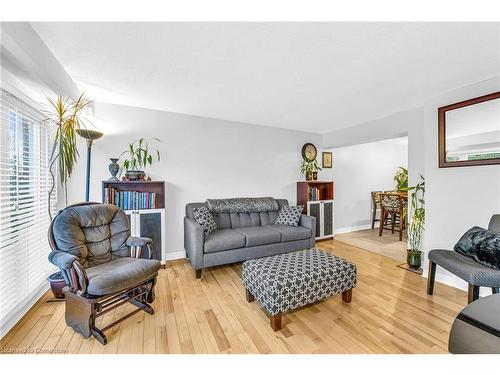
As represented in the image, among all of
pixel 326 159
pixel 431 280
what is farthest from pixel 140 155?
pixel 431 280

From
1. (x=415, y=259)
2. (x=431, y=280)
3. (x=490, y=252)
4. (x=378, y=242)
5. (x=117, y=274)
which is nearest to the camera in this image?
(x=117, y=274)

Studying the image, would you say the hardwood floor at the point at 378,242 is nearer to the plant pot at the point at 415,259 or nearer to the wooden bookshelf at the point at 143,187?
the plant pot at the point at 415,259

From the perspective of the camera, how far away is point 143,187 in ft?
10.3

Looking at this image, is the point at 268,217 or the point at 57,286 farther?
the point at 268,217

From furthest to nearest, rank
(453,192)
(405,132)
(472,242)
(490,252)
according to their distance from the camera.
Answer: (405,132) < (453,192) < (472,242) < (490,252)

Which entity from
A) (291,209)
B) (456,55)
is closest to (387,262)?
(291,209)

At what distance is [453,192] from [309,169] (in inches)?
90.1

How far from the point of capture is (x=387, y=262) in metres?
3.11

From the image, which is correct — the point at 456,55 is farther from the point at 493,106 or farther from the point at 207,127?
the point at 207,127

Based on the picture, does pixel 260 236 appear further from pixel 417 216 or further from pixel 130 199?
pixel 417 216

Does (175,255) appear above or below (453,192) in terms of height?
below

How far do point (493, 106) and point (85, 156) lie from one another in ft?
15.4

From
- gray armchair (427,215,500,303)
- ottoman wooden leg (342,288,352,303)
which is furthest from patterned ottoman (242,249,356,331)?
gray armchair (427,215,500,303)

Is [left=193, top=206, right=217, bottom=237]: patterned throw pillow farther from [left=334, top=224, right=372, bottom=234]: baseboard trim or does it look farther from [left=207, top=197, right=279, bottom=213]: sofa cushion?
[left=334, top=224, right=372, bottom=234]: baseboard trim
